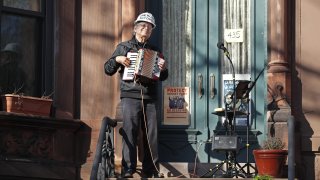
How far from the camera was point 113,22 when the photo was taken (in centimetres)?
1520

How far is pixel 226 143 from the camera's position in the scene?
45.8 ft

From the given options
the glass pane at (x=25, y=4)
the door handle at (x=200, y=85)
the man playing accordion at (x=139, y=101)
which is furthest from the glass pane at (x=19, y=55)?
the door handle at (x=200, y=85)

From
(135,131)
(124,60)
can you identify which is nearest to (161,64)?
(124,60)

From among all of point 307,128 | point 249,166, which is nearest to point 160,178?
point 249,166

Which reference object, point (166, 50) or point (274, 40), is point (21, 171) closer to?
point (166, 50)

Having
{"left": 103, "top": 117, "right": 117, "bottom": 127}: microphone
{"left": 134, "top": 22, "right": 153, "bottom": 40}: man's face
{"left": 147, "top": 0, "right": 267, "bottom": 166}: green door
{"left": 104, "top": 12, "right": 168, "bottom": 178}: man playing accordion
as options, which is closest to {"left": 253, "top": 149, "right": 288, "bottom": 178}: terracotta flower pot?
{"left": 147, "top": 0, "right": 267, "bottom": 166}: green door

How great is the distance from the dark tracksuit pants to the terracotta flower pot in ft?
4.36

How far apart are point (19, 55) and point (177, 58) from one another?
7.08ft

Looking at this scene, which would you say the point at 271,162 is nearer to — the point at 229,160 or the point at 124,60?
the point at 229,160

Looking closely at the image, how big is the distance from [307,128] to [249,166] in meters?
0.95

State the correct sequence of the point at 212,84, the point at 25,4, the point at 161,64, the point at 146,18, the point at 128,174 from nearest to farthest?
1. the point at 128,174
2. the point at 161,64
3. the point at 146,18
4. the point at 212,84
5. the point at 25,4

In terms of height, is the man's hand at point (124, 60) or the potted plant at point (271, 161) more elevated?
the man's hand at point (124, 60)

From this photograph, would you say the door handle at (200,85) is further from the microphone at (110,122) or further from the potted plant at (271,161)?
the potted plant at (271,161)

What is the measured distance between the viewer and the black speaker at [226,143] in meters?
13.9
